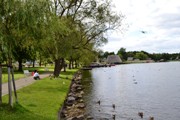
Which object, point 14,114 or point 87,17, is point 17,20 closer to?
point 14,114

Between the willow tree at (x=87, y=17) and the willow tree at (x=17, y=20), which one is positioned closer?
the willow tree at (x=17, y=20)

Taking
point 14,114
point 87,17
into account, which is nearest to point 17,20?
point 14,114

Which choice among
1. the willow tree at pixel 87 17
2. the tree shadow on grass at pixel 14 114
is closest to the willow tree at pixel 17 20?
the tree shadow on grass at pixel 14 114

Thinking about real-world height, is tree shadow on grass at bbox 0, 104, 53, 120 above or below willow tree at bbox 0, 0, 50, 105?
below

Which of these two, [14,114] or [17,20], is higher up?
[17,20]

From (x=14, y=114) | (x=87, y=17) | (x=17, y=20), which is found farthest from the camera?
(x=87, y=17)

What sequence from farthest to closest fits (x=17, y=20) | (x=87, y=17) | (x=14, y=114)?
1. (x=87, y=17)
2. (x=14, y=114)
3. (x=17, y=20)

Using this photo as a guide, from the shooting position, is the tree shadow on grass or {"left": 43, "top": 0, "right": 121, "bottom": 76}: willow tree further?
{"left": 43, "top": 0, "right": 121, "bottom": 76}: willow tree

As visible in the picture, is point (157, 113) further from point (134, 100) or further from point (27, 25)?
point (27, 25)

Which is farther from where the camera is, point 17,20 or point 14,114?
point 14,114

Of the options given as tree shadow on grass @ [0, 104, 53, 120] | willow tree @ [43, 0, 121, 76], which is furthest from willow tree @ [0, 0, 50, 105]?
willow tree @ [43, 0, 121, 76]

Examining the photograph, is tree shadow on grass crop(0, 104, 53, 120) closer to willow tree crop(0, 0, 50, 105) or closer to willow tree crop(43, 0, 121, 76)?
willow tree crop(0, 0, 50, 105)

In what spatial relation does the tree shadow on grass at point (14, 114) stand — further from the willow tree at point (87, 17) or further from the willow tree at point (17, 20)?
the willow tree at point (87, 17)

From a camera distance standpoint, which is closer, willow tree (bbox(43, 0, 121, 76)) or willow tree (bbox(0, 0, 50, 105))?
willow tree (bbox(0, 0, 50, 105))
